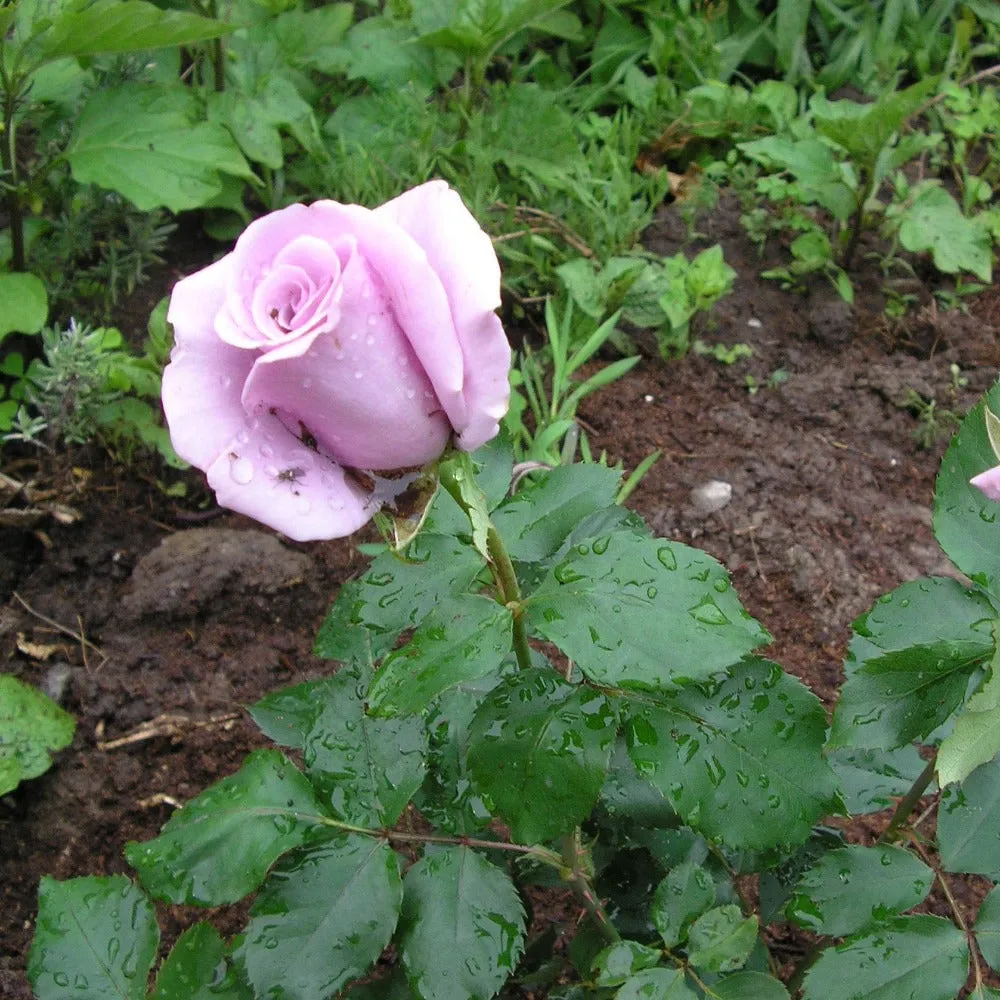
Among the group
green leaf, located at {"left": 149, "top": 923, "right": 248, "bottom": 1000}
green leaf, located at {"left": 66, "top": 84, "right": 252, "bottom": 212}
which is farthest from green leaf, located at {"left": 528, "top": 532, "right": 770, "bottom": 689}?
green leaf, located at {"left": 66, "top": 84, "right": 252, "bottom": 212}

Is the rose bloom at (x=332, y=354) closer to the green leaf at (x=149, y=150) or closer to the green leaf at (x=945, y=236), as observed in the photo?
the green leaf at (x=149, y=150)

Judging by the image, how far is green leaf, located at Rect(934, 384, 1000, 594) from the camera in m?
0.88

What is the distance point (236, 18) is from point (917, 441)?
188 centimetres

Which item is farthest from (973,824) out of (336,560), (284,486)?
(336,560)

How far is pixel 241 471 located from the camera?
715mm

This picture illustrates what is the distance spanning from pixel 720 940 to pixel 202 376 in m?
0.64

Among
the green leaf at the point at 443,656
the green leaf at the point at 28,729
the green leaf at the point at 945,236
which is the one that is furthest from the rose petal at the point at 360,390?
the green leaf at the point at 945,236

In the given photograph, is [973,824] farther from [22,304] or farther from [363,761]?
[22,304]

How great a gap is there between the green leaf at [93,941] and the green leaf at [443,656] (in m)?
0.47

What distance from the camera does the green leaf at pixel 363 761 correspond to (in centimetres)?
96

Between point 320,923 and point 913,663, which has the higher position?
point 913,663

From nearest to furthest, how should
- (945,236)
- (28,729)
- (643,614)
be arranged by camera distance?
(643,614) → (28,729) → (945,236)

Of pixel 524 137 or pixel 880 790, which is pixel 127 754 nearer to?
pixel 880 790

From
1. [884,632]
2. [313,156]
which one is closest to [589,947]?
[884,632]
